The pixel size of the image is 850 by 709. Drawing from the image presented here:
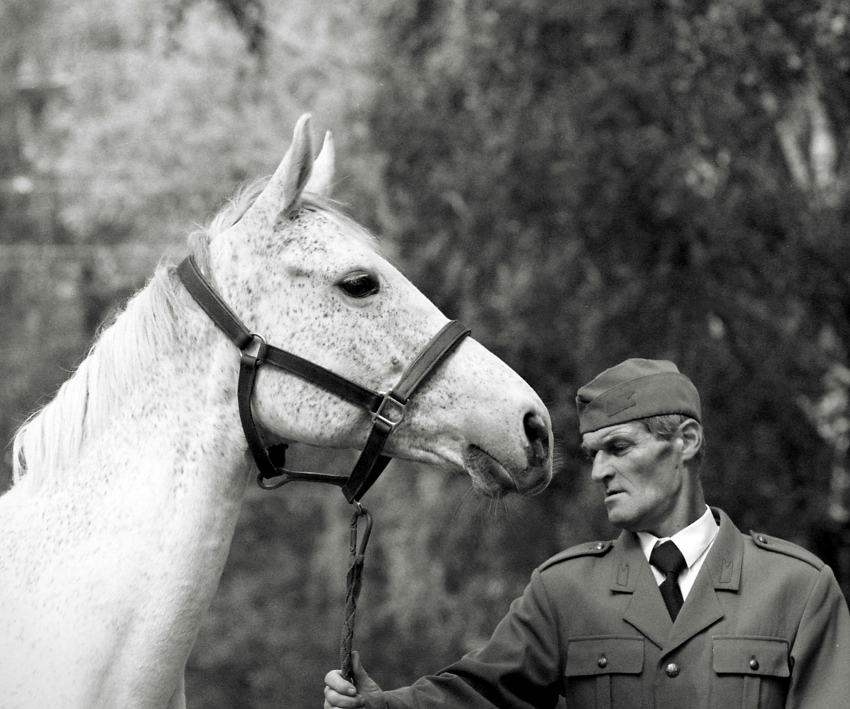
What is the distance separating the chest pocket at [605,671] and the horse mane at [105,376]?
53.4 inches

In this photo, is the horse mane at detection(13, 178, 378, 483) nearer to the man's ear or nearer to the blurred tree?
the man's ear

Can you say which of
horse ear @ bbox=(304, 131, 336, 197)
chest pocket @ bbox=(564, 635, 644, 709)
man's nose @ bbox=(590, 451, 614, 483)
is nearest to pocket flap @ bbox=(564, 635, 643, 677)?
chest pocket @ bbox=(564, 635, 644, 709)

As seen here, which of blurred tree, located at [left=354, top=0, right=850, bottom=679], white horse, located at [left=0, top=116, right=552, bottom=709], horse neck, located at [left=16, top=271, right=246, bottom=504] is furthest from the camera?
blurred tree, located at [left=354, top=0, right=850, bottom=679]

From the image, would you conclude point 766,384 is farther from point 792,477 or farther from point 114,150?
point 114,150

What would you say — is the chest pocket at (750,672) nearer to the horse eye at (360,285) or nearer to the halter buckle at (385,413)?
the halter buckle at (385,413)

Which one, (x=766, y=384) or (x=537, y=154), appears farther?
(x=537, y=154)

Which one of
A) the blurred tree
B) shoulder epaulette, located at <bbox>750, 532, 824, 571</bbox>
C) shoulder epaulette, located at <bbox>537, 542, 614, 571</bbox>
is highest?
the blurred tree

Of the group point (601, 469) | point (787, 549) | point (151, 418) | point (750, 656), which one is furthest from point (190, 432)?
point (787, 549)

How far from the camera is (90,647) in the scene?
2.43 meters

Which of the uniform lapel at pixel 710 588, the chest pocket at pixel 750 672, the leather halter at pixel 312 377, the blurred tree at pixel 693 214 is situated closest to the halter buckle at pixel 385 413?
the leather halter at pixel 312 377

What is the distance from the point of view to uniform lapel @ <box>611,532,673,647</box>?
2.80 m

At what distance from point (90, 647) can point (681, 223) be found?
4.81 m

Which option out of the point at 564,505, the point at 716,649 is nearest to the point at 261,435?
the point at 716,649

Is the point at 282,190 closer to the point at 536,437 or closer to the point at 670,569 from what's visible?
the point at 536,437
